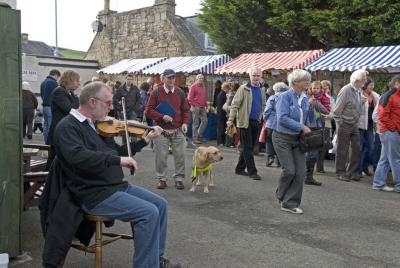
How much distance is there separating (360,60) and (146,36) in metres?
15.4

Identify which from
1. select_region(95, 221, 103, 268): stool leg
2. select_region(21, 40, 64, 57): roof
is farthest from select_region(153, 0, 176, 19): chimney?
select_region(21, 40, 64, 57): roof

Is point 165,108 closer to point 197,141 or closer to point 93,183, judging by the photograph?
point 93,183

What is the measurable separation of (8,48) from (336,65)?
9.70 m

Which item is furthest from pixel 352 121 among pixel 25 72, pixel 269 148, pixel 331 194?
pixel 25 72

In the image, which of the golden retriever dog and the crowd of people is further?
the golden retriever dog

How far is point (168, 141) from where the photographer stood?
7.84 m

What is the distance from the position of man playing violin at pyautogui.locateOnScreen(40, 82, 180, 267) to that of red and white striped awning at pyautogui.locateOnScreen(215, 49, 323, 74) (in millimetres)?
10064

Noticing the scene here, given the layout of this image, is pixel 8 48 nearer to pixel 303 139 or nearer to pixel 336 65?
pixel 303 139

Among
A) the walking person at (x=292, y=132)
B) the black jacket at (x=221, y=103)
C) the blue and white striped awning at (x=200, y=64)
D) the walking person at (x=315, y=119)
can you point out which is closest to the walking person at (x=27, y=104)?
the blue and white striped awning at (x=200, y=64)

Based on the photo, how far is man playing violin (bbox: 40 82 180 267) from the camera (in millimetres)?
3709

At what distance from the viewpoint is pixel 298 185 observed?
21.2 feet

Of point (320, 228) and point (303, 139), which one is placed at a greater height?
point (303, 139)

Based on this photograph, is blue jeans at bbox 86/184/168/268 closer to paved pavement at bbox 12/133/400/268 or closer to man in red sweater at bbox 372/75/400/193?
paved pavement at bbox 12/133/400/268

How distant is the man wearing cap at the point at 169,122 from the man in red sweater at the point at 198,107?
6492 mm
